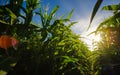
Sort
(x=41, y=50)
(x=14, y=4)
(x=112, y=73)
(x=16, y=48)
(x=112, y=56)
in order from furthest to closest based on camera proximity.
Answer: (x=112, y=56), (x=112, y=73), (x=41, y=50), (x=14, y=4), (x=16, y=48)

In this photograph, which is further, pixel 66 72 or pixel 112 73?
pixel 112 73

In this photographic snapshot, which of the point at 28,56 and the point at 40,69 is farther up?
the point at 28,56

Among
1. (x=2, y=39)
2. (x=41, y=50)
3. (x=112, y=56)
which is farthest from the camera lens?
(x=112, y=56)

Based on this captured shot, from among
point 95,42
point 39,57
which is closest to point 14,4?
point 39,57

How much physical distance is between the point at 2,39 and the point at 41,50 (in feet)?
2.01

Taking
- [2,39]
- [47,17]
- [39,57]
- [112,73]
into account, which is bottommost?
[112,73]

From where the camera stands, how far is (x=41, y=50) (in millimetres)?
2418

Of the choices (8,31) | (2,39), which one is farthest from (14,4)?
(2,39)

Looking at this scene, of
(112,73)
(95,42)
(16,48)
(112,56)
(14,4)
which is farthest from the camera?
(95,42)

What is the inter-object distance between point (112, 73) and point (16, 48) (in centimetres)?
132

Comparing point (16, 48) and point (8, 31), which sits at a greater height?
point (8, 31)

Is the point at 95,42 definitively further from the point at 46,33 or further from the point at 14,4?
the point at 14,4

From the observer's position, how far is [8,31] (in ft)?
7.14

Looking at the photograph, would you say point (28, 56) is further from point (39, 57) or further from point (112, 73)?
point (112, 73)
